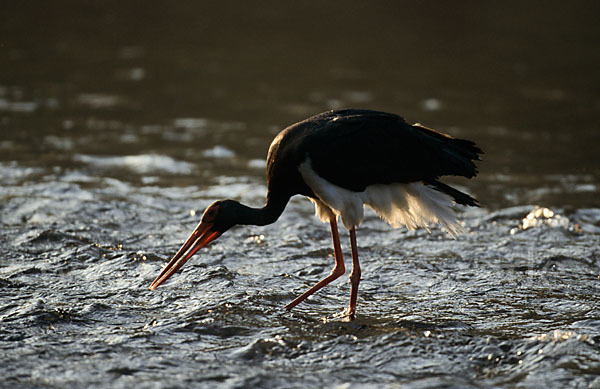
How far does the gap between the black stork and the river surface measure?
1.80ft

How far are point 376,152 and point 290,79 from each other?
781 centimetres

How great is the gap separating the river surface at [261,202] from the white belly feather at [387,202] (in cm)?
54

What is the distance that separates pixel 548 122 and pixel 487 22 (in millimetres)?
6439

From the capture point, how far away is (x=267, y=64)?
14000 mm

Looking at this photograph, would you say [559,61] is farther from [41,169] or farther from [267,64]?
[41,169]

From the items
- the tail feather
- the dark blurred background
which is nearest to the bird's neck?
the tail feather

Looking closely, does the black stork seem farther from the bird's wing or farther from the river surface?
the river surface

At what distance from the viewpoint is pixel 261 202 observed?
323 inches

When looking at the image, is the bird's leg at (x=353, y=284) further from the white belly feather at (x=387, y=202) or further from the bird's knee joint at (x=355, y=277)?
the white belly feather at (x=387, y=202)

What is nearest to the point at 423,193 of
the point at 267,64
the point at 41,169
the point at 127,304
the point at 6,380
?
the point at 127,304

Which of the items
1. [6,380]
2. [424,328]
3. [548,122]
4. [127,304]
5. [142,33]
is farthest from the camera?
[142,33]

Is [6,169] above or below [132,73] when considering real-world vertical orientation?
below

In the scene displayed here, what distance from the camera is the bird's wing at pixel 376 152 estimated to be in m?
5.42

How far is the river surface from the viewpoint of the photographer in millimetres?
4824
